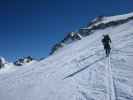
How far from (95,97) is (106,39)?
450 inches

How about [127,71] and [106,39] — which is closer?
[127,71]

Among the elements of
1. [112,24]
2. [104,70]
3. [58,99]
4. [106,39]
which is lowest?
[58,99]

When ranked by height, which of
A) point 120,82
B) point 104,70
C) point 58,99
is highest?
point 104,70

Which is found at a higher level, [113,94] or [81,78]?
[81,78]

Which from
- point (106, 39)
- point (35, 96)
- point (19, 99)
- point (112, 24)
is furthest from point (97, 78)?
point (112, 24)

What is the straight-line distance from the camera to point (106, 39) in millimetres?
20984

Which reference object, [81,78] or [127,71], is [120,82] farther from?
[81,78]

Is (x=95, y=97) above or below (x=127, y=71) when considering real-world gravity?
below

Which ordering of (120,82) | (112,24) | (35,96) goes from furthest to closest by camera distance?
(112,24), (35,96), (120,82)

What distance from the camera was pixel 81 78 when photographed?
1502cm

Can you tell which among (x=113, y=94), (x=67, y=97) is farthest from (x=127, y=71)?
(x=67, y=97)

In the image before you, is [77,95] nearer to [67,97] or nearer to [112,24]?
[67,97]

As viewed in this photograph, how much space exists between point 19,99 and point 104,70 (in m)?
6.71

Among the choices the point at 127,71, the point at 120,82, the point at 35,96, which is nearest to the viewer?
the point at 120,82
